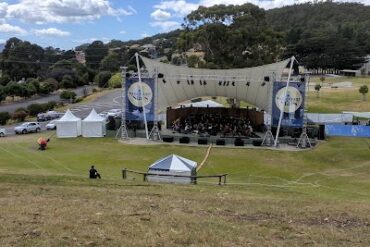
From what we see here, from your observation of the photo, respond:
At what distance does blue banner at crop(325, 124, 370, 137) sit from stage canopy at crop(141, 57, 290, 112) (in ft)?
18.9

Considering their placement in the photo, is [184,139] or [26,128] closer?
[184,139]


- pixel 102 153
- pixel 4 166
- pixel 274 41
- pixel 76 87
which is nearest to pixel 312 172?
pixel 102 153

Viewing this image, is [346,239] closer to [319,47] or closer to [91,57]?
[319,47]

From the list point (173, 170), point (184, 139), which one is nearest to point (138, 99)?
point (184, 139)

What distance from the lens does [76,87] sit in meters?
106

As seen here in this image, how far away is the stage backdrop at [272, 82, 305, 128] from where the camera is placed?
35.3 m

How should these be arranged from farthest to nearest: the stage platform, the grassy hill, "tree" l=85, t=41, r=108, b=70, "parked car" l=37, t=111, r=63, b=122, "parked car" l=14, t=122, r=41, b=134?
"tree" l=85, t=41, r=108, b=70, "parked car" l=37, t=111, r=63, b=122, "parked car" l=14, t=122, r=41, b=134, the stage platform, the grassy hill

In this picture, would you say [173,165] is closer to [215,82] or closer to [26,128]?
[215,82]

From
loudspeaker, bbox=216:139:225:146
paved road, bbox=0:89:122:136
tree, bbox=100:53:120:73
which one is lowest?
loudspeaker, bbox=216:139:225:146

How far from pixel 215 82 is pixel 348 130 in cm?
1175

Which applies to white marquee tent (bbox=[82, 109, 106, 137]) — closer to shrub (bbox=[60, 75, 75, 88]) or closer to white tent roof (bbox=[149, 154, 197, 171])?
white tent roof (bbox=[149, 154, 197, 171])

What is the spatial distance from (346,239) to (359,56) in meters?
111

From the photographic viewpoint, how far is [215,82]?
131 feet

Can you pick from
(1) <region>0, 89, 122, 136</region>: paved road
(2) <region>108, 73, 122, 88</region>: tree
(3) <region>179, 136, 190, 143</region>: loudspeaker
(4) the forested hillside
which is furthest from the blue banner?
(2) <region>108, 73, 122, 88</region>: tree
